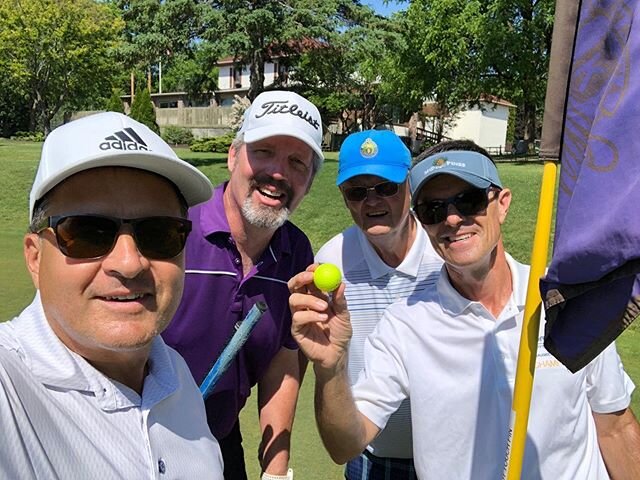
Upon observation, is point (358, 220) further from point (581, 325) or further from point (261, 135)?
point (581, 325)

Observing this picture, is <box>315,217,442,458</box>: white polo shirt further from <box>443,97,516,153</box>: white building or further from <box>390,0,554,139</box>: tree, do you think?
<box>443,97,516,153</box>: white building

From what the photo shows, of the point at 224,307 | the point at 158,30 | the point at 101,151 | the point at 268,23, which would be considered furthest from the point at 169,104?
the point at 101,151

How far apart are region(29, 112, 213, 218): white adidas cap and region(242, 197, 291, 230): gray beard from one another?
3.55 feet

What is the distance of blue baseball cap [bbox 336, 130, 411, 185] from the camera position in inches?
126

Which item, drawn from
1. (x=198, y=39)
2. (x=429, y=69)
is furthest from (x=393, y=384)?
(x=429, y=69)

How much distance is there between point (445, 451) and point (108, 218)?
1.41m

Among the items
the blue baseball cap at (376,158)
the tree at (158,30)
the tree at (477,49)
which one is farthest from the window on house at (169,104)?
the blue baseball cap at (376,158)

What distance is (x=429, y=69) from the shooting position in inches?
1254

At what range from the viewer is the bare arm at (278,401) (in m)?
2.87

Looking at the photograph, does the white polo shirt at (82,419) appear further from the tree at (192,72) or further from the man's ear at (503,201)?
the tree at (192,72)

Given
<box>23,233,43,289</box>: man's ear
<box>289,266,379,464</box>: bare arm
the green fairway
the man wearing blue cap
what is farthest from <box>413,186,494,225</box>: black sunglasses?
the green fairway

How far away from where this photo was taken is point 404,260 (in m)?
3.21

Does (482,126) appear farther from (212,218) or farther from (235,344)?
(235,344)

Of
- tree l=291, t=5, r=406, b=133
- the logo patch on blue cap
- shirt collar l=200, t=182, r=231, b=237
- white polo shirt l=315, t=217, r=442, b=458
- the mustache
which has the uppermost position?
tree l=291, t=5, r=406, b=133
